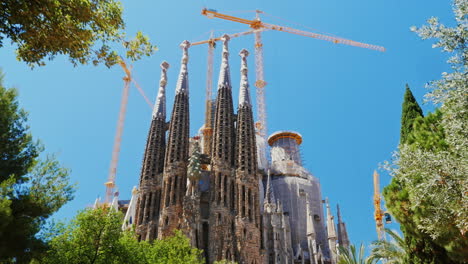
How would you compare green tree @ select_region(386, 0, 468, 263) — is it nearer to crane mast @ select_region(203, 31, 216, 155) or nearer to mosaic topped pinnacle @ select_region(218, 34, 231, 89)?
mosaic topped pinnacle @ select_region(218, 34, 231, 89)

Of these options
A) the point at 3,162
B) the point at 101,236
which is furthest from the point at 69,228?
the point at 3,162

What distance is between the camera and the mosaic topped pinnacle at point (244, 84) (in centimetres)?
3750

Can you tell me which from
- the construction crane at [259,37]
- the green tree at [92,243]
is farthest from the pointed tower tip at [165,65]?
the green tree at [92,243]

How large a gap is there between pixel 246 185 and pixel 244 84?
10660mm

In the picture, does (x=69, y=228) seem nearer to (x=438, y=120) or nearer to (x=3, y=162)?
(x=3, y=162)

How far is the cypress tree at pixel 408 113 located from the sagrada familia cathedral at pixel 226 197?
58.8ft

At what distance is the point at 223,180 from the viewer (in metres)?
32.3

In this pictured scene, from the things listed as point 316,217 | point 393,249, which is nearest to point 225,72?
point 316,217

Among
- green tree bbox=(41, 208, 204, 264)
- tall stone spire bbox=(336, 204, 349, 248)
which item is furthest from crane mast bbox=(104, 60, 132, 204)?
green tree bbox=(41, 208, 204, 264)

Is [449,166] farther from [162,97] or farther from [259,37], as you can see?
[259,37]

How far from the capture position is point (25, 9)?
634 cm

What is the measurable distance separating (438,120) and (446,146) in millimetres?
1129

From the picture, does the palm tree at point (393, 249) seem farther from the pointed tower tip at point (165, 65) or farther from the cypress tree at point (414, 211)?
the pointed tower tip at point (165, 65)

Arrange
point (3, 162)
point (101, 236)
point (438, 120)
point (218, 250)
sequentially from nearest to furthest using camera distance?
point (3, 162)
point (438, 120)
point (101, 236)
point (218, 250)
